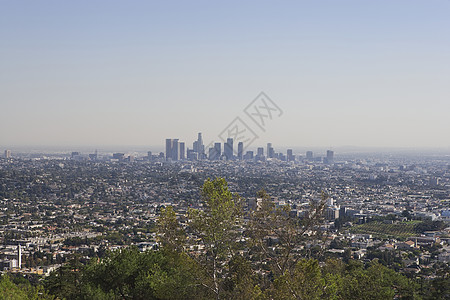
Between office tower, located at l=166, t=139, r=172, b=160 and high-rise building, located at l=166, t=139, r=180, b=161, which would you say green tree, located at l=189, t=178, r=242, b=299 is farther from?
office tower, located at l=166, t=139, r=172, b=160

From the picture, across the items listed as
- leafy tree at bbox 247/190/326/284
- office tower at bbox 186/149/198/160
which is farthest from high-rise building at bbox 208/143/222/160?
leafy tree at bbox 247/190/326/284

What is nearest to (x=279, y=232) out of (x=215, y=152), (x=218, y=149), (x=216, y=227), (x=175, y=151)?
(x=216, y=227)

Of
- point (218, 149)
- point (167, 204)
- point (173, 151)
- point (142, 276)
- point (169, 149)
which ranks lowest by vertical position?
point (167, 204)

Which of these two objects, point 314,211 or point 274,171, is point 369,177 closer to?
point 274,171

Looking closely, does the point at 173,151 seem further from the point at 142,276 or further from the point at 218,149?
the point at 142,276

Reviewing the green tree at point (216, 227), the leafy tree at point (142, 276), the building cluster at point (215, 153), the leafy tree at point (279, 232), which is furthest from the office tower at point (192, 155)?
the leafy tree at point (279, 232)

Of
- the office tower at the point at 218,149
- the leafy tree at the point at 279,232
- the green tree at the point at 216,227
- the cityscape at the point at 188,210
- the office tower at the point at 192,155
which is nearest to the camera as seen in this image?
the leafy tree at the point at 279,232

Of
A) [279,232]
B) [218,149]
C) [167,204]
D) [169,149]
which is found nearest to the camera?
[279,232]

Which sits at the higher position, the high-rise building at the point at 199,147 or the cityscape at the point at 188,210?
the high-rise building at the point at 199,147

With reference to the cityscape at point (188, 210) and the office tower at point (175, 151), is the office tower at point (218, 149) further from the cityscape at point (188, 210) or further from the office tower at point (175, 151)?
the office tower at point (175, 151)

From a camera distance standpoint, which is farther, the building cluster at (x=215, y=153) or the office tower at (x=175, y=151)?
the office tower at (x=175, y=151)

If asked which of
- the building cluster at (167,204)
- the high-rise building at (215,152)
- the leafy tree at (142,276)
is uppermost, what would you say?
the high-rise building at (215,152)
